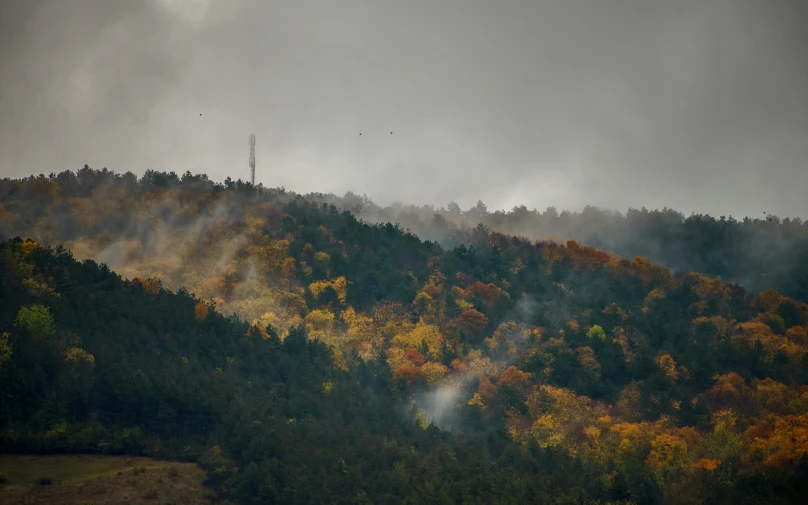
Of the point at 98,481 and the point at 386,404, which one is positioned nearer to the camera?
the point at 98,481

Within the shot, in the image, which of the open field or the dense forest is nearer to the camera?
the open field

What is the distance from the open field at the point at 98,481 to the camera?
99562 mm

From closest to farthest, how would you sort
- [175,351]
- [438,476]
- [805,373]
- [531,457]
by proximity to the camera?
1. [438,476]
2. [531,457]
3. [175,351]
4. [805,373]

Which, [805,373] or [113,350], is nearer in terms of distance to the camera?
[113,350]

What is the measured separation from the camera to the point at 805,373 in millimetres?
171375

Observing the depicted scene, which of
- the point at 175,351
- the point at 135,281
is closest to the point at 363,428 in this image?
the point at 175,351

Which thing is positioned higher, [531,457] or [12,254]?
[12,254]

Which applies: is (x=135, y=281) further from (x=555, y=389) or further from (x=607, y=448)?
(x=607, y=448)

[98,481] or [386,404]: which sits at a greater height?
[98,481]

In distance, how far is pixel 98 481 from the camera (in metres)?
104

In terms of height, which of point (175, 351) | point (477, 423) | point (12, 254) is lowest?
Result: point (477, 423)

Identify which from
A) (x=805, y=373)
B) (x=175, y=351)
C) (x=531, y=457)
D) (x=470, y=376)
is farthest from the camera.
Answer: (x=470, y=376)

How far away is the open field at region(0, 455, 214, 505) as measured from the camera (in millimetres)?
99562

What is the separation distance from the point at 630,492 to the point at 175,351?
251 ft
